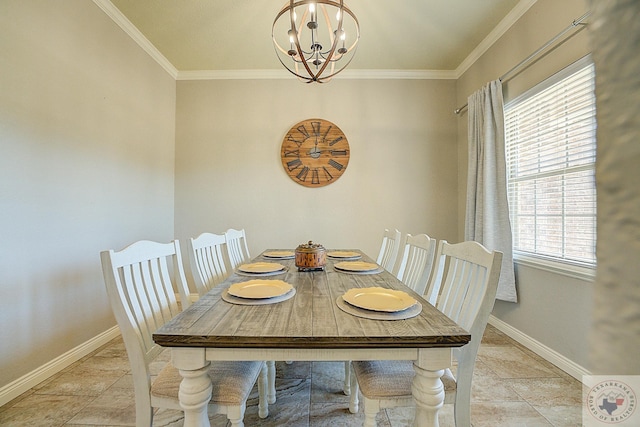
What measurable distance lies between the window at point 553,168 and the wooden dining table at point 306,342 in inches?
58.8

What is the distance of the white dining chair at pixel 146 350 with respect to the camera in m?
1.02

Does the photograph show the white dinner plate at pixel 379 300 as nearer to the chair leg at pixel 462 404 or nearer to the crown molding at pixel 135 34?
the chair leg at pixel 462 404

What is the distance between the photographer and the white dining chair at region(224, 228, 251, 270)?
86.8 inches

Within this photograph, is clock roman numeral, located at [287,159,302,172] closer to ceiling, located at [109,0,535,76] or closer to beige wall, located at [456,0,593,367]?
ceiling, located at [109,0,535,76]

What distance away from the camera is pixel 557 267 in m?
1.98

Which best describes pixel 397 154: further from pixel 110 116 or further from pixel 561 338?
pixel 110 116

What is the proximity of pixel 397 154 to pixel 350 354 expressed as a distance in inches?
114

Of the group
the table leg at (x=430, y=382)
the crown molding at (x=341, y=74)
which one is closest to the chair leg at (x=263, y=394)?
the table leg at (x=430, y=382)

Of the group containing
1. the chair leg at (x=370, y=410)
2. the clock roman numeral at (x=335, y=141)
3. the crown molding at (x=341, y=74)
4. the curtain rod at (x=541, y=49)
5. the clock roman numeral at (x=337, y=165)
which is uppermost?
the crown molding at (x=341, y=74)

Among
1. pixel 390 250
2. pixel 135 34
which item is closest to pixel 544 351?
pixel 390 250

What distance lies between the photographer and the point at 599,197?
6.7 inches

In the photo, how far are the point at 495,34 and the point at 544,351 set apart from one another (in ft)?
8.81

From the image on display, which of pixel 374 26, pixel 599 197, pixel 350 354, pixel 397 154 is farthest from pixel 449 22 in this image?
pixel 599 197

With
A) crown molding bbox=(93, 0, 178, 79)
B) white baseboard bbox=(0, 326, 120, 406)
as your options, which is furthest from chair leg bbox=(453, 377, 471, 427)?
crown molding bbox=(93, 0, 178, 79)
